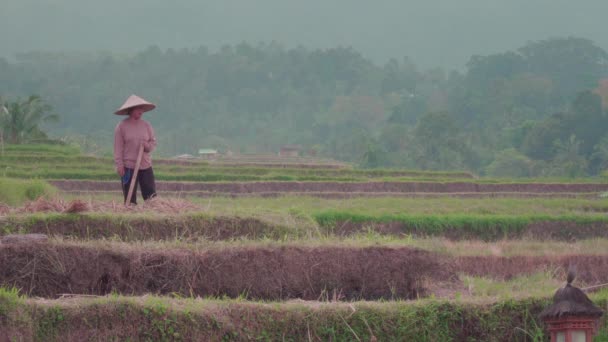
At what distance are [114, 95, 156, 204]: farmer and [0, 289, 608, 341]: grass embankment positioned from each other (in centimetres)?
383

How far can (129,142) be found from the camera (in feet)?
30.4

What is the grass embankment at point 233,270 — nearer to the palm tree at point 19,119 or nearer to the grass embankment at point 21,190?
the grass embankment at point 21,190

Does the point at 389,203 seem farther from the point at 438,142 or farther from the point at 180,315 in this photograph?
the point at 438,142

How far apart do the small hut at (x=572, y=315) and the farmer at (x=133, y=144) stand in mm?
5051

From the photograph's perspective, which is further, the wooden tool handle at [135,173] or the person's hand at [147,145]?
the person's hand at [147,145]

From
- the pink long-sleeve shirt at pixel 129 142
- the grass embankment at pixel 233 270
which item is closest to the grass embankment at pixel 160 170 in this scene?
the pink long-sleeve shirt at pixel 129 142

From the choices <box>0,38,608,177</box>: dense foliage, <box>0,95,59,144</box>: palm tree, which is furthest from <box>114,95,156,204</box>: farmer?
<box>0,38,608,177</box>: dense foliage

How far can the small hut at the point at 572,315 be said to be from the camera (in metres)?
5.14

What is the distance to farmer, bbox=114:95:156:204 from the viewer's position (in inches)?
364

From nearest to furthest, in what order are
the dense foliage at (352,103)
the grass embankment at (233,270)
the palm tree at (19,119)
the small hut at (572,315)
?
the small hut at (572,315) → the grass embankment at (233,270) → the palm tree at (19,119) → the dense foliage at (352,103)

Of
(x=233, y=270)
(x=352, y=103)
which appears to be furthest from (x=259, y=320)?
(x=352, y=103)

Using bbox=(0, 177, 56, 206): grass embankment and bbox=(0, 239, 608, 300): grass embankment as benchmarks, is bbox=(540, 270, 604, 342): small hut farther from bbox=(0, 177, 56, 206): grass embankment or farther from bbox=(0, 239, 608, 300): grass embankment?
bbox=(0, 177, 56, 206): grass embankment

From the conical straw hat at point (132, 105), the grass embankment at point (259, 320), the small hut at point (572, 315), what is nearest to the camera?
the small hut at point (572, 315)

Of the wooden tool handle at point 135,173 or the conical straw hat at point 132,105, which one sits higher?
the conical straw hat at point 132,105
